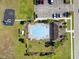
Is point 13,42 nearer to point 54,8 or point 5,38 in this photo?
point 5,38

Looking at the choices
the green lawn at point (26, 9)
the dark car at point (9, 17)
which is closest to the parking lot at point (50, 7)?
the green lawn at point (26, 9)

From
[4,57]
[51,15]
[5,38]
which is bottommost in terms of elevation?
[4,57]

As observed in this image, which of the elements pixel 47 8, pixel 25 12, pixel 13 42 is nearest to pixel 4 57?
pixel 13 42

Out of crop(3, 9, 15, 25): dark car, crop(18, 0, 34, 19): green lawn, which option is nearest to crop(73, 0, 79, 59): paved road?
crop(18, 0, 34, 19): green lawn

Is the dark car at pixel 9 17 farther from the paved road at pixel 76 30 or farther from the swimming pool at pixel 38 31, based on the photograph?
the paved road at pixel 76 30

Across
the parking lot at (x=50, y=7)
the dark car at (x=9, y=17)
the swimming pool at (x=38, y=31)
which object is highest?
the parking lot at (x=50, y=7)

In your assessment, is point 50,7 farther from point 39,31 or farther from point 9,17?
point 9,17
